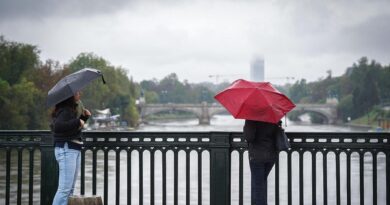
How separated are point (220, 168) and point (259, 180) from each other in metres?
0.62

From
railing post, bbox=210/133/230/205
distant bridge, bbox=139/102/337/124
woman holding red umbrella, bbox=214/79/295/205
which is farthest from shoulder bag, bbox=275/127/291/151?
distant bridge, bbox=139/102/337/124

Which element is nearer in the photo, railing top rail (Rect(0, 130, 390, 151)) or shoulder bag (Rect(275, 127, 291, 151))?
shoulder bag (Rect(275, 127, 291, 151))

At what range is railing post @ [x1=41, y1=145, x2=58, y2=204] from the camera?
25.5ft

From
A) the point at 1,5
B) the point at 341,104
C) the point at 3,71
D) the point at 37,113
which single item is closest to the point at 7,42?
the point at 3,71

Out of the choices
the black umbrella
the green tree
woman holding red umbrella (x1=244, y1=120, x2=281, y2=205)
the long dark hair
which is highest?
the green tree

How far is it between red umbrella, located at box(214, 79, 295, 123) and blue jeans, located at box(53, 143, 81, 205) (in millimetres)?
1727

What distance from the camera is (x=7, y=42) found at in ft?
185

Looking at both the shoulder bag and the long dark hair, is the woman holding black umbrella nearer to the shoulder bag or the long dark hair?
the long dark hair

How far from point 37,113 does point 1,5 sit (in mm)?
23811

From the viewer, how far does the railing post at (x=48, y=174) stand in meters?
7.78

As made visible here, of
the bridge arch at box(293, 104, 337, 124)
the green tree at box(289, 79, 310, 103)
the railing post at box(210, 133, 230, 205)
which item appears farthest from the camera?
the green tree at box(289, 79, 310, 103)

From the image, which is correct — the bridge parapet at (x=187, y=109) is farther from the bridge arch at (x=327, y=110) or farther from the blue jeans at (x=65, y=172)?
the blue jeans at (x=65, y=172)

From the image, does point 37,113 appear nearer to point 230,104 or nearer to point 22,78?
point 22,78

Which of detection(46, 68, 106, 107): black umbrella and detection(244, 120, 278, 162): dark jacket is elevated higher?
detection(46, 68, 106, 107): black umbrella
